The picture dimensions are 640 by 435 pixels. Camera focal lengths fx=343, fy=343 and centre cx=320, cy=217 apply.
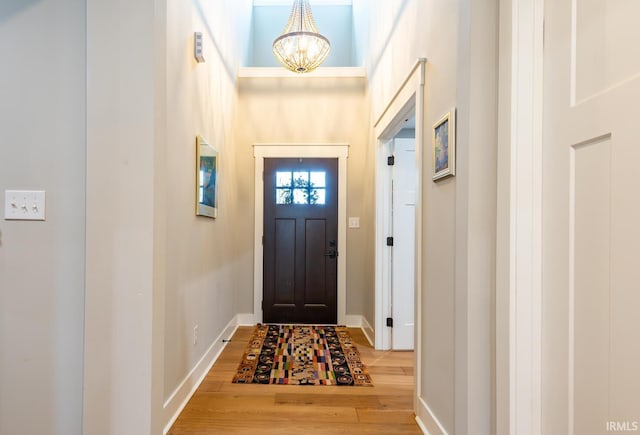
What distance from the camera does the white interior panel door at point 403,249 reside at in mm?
3283

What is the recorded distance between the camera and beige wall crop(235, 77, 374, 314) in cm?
414

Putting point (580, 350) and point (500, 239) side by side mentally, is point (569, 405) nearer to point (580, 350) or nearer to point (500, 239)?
point (580, 350)

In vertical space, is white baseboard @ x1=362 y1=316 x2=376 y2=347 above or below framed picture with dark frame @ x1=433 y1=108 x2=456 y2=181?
below

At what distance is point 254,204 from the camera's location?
4.18m

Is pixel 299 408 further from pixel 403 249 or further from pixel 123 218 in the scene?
pixel 403 249

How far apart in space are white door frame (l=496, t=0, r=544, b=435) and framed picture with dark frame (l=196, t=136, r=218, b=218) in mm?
2089

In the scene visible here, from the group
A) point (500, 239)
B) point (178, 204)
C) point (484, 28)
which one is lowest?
point (500, 239)

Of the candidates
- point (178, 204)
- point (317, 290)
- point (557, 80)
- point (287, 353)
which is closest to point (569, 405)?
point (557, 80)

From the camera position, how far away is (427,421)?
6.33 feet

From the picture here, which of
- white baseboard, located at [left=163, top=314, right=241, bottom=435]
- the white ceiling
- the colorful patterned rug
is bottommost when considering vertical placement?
the colorful patterned rug

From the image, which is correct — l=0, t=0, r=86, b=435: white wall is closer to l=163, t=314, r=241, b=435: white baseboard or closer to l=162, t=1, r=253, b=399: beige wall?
l=162, t=1, r=253, b=399: beige wall

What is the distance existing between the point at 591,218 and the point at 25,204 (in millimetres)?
2102

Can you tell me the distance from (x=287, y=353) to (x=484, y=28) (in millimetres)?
2831

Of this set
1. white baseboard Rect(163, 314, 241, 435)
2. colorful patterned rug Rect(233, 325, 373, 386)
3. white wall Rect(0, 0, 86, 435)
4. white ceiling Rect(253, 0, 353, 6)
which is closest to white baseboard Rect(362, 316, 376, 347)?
colorful patterned rug Rect(233, 325, 373, 386)
